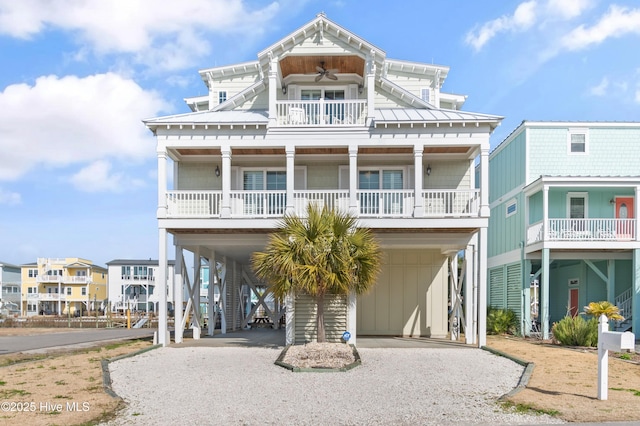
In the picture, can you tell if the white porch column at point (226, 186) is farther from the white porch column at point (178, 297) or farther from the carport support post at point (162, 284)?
the white porch column at point (178, 297)

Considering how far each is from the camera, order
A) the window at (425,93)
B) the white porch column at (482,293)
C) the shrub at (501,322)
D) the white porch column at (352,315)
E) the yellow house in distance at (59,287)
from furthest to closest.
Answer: the yellow house in distance at (59,287) < the shrub at (501,322) < the window at (425,93) < the white porch column at (482,293) < the white porch column at (352,315)

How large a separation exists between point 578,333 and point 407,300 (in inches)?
230

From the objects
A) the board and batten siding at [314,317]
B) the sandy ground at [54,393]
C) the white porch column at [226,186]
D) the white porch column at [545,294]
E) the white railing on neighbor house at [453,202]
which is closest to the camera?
the sandy ground at [54,393]

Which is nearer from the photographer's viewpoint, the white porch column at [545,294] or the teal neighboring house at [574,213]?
the white porch column at [545,294]

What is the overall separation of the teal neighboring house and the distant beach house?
4863mm

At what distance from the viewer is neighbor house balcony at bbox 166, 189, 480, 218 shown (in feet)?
54.7

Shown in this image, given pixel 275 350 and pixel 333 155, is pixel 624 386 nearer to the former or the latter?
pixel 275 350

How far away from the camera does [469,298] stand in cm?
1784

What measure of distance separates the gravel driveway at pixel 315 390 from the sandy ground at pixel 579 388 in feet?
1.75

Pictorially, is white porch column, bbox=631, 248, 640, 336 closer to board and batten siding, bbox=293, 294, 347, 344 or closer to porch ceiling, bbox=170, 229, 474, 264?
porch ceiling, bbox=170, 229, 474, 264

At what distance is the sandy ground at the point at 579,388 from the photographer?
8148 mm

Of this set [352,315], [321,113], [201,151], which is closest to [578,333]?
[352,315]

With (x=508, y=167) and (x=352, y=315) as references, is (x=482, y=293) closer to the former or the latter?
(x=352, y=315)

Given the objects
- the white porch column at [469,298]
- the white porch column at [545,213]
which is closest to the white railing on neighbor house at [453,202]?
the white porch column at [469,298]
